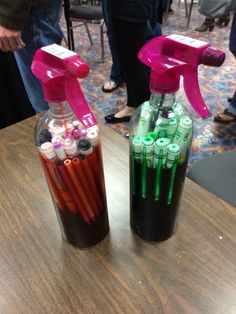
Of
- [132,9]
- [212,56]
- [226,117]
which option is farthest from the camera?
[226,117]

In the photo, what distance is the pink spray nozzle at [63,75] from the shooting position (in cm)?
32

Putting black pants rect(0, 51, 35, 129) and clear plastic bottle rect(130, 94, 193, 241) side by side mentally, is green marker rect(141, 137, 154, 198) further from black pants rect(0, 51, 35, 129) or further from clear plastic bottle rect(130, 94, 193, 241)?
black pants rect(0, 51, 35, 129)

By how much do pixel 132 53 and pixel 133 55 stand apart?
11 millimetres

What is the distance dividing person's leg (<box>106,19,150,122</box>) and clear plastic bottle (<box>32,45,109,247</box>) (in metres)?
0.87

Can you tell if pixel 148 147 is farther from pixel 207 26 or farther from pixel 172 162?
pixel 207 26

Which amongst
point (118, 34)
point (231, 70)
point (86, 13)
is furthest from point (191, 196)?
point (86, 13)

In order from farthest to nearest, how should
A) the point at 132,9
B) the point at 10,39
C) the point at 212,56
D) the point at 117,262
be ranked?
the point at 132,9
the point at 10,39
the point at 117,262
the point at 212,56

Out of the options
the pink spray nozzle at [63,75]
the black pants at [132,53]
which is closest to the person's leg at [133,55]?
the black pants at [132,53]

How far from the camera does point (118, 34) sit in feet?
3.85

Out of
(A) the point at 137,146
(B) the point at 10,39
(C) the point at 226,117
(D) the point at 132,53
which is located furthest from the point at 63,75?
(C) the point at 226,117

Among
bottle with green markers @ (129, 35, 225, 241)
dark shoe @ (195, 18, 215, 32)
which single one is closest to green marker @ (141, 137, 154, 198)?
bottle with green markers @ (129, 35, 225, 241)

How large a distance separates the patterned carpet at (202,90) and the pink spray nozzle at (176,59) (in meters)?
0.58

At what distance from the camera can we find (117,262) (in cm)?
46

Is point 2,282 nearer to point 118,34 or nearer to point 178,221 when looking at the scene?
point 178,221
